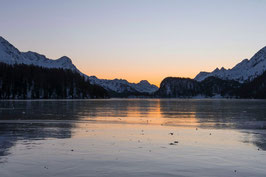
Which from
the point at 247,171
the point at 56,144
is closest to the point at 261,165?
the point at 247,171

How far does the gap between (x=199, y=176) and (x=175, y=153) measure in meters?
5.49

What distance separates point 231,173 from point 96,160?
6.99m

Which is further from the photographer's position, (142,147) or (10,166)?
(142,147)

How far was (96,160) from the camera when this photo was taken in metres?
16.4

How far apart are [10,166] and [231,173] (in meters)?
10.5

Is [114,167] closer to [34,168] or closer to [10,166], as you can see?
[34,168]

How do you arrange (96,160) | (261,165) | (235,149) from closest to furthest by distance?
(261,165)
(96,160)
(235,149)

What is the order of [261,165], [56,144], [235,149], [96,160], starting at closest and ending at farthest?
[261,165] → [96,160] → [235,149] → [56,144]

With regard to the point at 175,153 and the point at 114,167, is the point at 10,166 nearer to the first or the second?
the point at 114,167

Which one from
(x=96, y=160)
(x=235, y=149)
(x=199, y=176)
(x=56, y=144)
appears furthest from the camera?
(x=56, y=144)

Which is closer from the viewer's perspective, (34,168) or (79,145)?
(34,168)

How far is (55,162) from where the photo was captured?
1564 centimetres

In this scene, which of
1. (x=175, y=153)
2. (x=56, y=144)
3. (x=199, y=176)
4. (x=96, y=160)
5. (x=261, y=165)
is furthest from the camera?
(x=56, y=144)

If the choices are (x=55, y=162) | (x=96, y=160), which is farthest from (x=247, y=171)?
(x=55, y=162)
